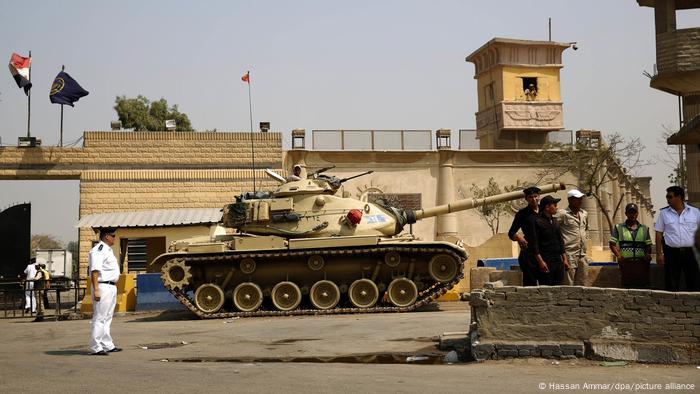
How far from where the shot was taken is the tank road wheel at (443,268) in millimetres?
17359

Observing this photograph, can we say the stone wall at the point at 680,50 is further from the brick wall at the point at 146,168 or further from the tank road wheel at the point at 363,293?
the tank road wheel at the point at 363,293

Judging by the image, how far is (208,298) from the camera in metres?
17.8

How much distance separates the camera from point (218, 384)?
25.9 feet

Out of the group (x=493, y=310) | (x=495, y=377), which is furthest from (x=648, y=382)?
(x=493, y=310)

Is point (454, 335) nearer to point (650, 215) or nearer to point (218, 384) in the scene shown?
point (218, 384)

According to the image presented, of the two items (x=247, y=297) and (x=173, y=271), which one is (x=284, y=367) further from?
(x=173, y=271)

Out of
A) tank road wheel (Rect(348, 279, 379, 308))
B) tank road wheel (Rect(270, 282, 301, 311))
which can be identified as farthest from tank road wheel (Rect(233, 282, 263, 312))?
tank road wheel (Rect(348, 279, 379, 308))

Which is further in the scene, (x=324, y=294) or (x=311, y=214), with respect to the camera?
(x=311, y=214)

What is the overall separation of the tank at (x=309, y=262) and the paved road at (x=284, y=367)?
124 inches

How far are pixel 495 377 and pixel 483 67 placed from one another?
3438 centimetres

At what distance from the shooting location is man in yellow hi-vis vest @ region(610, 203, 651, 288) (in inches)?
448

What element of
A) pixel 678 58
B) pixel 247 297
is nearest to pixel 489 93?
pixel 678 58

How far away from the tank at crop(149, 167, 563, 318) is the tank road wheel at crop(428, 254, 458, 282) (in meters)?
0.02

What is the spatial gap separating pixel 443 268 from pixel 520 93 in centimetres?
2350
